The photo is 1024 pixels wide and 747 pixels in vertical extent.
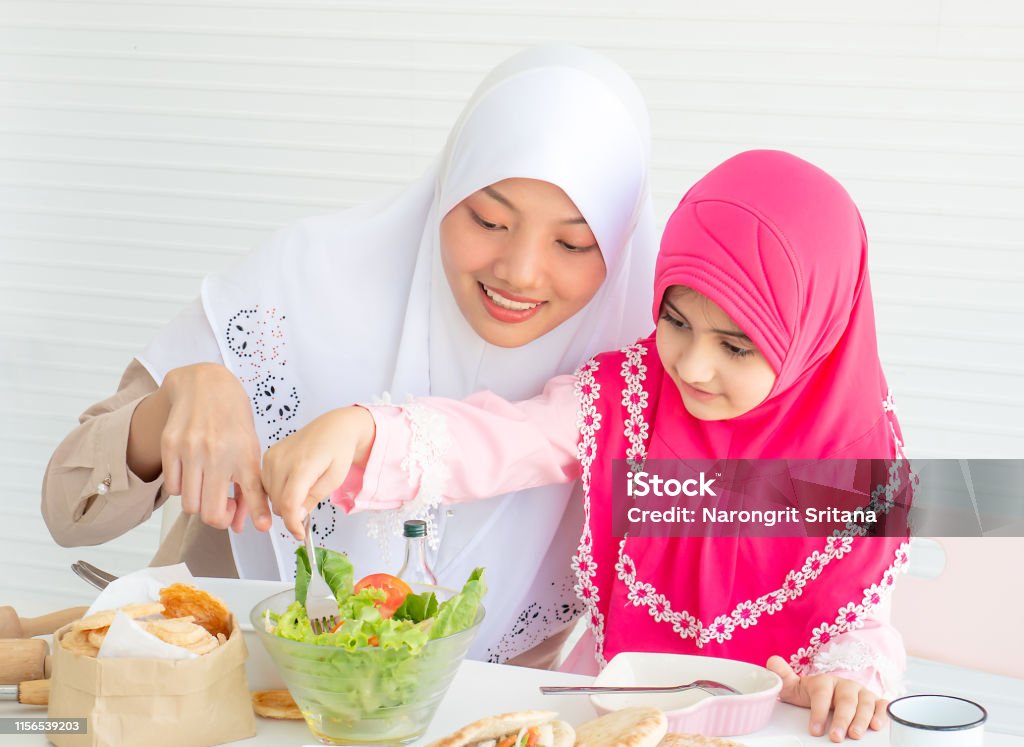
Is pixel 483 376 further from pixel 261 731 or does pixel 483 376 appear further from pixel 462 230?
pixel 261 731

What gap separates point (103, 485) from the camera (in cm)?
156

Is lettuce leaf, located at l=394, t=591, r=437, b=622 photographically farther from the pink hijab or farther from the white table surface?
the pink hijab

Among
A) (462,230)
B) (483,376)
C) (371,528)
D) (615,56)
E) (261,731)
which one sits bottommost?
(261,731)

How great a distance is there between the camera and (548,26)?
273 centimetres

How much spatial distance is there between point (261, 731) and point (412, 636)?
22 cm

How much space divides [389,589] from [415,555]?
0.09m

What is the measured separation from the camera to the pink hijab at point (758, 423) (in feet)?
4.57

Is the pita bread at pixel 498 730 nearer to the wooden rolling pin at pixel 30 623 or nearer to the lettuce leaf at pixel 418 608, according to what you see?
the lettuce leaf at pixel 418 608

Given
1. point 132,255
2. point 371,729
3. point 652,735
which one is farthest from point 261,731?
point 132,255

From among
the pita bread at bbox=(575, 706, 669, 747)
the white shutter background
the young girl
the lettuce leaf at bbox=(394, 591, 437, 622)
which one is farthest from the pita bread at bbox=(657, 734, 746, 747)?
the white shutter background

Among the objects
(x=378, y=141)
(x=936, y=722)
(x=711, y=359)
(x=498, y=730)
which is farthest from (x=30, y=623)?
(x=378, y=141)

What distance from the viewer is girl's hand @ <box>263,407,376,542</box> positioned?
1232mm

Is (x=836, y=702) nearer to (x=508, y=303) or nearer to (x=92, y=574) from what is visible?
(x=508, y=303)

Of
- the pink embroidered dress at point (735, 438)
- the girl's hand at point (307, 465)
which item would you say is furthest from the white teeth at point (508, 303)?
the girl's hand at point (307, 465)
